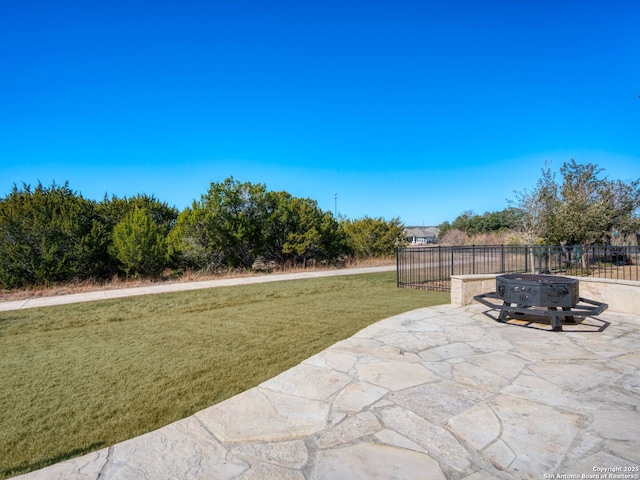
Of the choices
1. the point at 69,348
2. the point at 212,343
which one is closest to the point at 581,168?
the point at 212,343

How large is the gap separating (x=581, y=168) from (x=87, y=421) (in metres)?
22.2

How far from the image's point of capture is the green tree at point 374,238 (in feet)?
68.3

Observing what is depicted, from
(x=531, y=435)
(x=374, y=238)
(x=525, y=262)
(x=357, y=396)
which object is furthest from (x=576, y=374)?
(x=374, y=238)

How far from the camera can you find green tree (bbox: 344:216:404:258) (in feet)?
68.3

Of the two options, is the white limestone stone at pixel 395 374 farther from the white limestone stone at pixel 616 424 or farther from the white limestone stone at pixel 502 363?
the white limestone stone at pixel 616 424

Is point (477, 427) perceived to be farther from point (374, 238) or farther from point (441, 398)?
point (374, 238)

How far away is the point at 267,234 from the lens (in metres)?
16.7

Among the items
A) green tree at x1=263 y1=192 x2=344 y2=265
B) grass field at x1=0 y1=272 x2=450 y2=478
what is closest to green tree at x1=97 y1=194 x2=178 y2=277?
green tree at x1=263 y1=192 x2=344 y2=265

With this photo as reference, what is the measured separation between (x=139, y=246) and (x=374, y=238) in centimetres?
1269

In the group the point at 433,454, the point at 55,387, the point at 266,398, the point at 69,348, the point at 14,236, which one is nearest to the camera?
the point at 433,454

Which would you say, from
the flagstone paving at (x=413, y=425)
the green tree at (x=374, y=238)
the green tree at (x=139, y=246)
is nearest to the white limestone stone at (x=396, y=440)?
the flagstone paving at (x=413, y=425)

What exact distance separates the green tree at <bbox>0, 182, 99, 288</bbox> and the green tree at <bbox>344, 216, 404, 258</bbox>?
13.1 metres

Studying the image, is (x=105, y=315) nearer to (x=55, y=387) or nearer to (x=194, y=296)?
(x=194, y=296)

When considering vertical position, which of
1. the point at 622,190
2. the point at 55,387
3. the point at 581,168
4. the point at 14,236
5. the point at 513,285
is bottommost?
the point at 55,387
